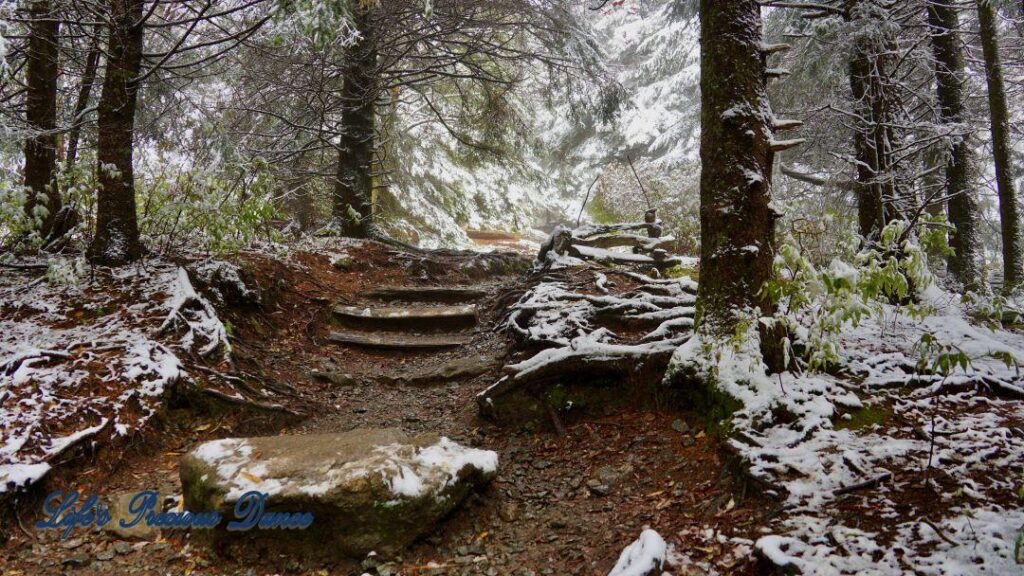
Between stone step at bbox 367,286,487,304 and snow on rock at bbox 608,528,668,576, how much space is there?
5455 mm

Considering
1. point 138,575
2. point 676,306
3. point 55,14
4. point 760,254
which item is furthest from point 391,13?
point 138,575

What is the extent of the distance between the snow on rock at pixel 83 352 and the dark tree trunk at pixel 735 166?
4.10 m

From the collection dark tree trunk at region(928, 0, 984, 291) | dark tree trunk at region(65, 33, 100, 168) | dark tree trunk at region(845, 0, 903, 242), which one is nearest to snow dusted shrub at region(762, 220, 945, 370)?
dark tree trunk at region(845, 0, 903, 242)

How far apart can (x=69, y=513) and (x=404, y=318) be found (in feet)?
13.1

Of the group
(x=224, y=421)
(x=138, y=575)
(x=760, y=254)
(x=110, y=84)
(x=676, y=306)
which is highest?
(x=110, y=84)

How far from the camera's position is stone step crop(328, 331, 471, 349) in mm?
6039

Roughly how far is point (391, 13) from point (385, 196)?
22.0ft

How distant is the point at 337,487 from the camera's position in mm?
2660

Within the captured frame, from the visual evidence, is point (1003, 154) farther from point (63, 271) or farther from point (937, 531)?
point (63, 271)

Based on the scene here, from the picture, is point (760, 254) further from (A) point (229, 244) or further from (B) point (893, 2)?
(A) point (229, 244)

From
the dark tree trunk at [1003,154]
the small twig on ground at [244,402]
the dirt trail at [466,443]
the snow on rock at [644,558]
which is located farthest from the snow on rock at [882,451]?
the dark tree trunk at [1003,154]

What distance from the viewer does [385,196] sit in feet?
45.4

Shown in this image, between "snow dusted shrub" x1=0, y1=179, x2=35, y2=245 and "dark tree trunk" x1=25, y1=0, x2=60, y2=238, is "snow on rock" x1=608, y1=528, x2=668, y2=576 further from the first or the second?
"dark tree trunk" x1=25, y1=0, x2=60, y2=238

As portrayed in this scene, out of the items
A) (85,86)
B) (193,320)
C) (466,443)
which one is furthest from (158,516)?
(85,86)
